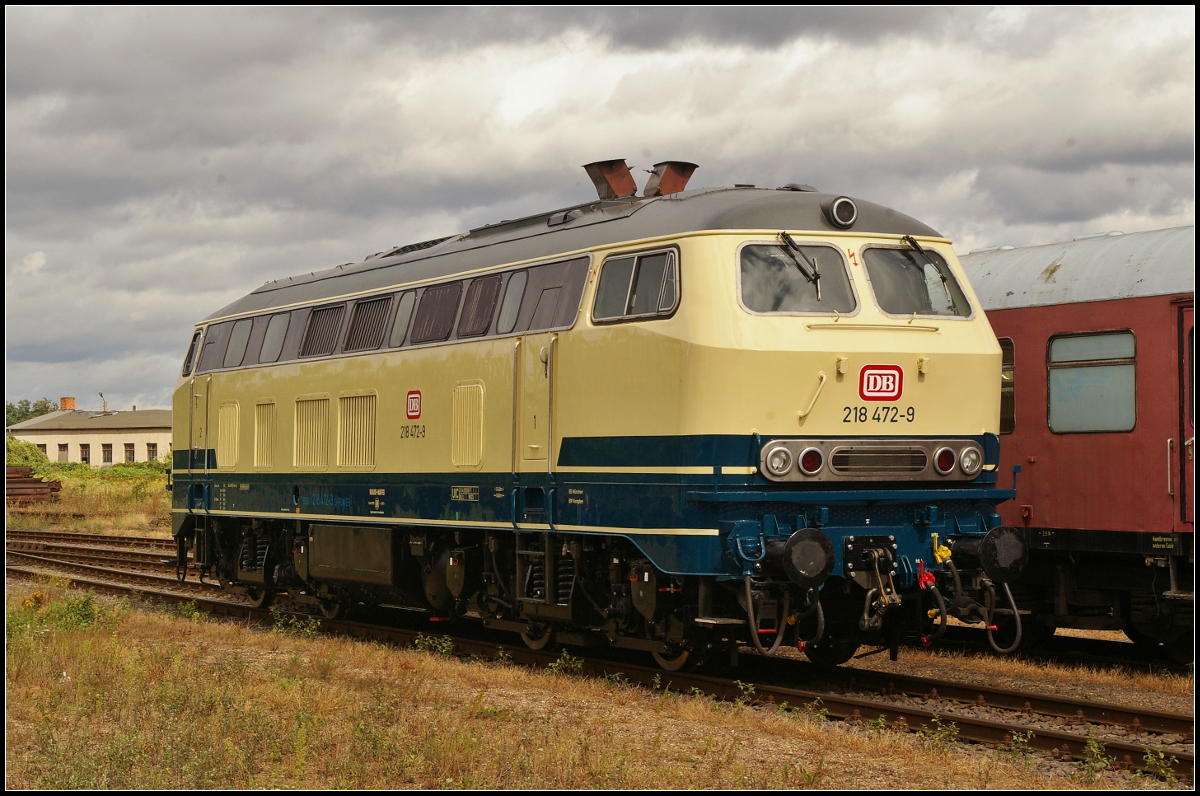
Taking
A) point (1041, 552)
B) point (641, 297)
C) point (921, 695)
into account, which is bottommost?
point (921, 695)

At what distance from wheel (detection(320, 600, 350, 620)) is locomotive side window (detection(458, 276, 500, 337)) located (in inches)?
196

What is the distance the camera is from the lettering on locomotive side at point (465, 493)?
12.7m

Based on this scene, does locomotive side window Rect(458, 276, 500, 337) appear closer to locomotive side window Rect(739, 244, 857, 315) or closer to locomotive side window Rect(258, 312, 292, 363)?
locomotive side window Rect(739, 244, 857, 315)

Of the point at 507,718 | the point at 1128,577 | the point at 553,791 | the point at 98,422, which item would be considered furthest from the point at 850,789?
the point at 98,422

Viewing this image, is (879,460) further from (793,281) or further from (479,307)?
(479,307)

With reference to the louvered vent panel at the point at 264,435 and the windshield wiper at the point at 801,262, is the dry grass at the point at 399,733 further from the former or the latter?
the louvered vent panel at the point at 264,435

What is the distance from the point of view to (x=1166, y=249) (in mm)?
12656

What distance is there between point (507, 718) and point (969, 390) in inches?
183

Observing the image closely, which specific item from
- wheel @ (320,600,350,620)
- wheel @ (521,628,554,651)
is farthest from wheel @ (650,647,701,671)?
wheel @ (320,600,350,620)

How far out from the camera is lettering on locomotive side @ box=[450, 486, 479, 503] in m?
12.7

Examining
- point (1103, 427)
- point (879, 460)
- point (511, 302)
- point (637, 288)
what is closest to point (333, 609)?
point (511, 302)

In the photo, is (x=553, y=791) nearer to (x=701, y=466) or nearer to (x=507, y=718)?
(x=507, y=718)

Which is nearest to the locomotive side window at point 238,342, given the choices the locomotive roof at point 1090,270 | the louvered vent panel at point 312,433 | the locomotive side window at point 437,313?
the louvered vent panel at point 312,433

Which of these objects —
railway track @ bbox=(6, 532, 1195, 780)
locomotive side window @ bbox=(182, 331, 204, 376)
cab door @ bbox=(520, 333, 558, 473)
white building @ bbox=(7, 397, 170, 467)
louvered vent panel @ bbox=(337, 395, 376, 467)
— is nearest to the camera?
railway track @ bbox=(6, 532, 1195, 780)
